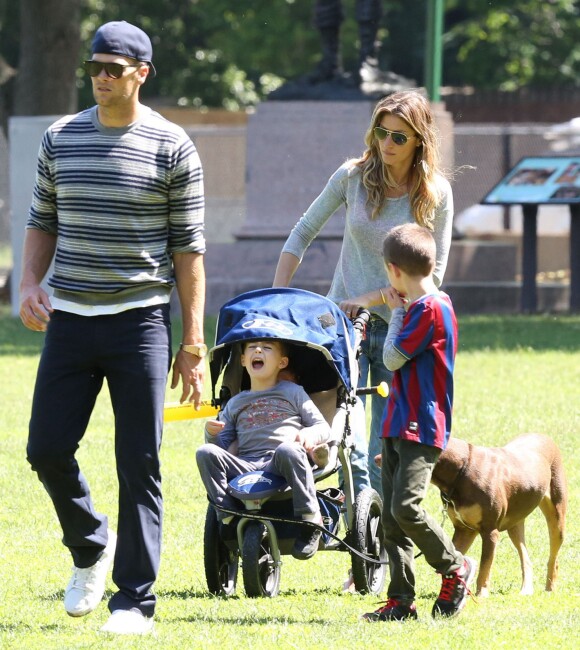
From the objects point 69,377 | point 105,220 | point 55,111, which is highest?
point 55,111

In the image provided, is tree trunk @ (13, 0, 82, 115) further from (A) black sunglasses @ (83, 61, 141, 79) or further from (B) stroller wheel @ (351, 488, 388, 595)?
(A) black sunglasses @ (83, 61, 141, 79)

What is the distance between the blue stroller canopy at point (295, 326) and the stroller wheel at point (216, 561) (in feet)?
2.31

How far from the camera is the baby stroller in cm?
582

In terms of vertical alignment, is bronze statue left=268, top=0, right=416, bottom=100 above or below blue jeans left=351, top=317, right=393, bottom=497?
above

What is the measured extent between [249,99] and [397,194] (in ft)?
120

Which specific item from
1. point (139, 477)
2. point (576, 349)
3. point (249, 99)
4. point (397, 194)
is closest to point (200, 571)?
point (139, 477)

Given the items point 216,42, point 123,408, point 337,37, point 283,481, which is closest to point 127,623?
point 123,408

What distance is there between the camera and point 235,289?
59.3ft

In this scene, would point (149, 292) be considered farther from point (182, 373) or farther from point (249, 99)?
point (249, 99)

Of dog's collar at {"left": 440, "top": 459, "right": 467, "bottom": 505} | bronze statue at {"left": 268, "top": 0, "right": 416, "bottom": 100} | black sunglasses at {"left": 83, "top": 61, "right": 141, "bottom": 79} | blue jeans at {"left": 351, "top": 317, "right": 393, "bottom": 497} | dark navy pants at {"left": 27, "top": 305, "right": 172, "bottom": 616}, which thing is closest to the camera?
black sunglasses at {"left": 83, "top": 61, "right": 141, "bottom": 79}

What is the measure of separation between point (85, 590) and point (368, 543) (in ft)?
4.24

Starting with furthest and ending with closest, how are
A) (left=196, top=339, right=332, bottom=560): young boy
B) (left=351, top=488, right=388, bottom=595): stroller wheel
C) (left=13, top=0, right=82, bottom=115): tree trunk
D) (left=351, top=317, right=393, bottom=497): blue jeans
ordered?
(left=13, top=0, right=82, bottom=115): tree trunk < (left=351, top=317, right=393, bottom=497): blue jeans < (left=351, top=488, right=388, bottom=595): stroller wheel < (left=196, top=339, right=332, bottom=560): young boy

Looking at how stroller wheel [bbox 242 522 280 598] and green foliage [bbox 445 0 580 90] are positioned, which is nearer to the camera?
stroller wheel [bbox 242 522 280 598]

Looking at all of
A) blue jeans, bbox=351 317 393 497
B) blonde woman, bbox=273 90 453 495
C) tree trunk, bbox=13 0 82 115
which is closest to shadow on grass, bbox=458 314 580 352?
tree trunk, bbox=13 0 82 115
